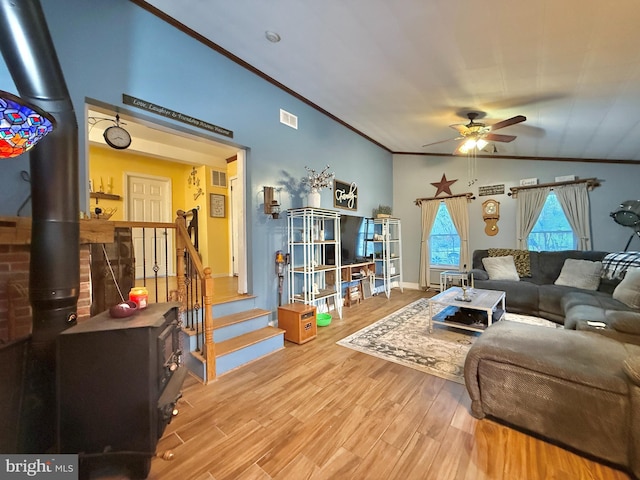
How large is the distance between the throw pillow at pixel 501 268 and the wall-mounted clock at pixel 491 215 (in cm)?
93

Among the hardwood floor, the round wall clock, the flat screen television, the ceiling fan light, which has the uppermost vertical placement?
the ceiling fan light

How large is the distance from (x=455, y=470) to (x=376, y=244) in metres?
4.72

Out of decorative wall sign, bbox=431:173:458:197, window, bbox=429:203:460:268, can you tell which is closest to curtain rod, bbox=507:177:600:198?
decorative wall sign, bbox=431:173:458:197

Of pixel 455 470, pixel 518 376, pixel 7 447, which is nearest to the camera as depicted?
pixel 7 447

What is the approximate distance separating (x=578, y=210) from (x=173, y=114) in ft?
20.8

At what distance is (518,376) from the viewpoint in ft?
5.28

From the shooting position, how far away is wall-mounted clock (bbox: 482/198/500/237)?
17.5 ft

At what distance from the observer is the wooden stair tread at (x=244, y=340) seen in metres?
2.45

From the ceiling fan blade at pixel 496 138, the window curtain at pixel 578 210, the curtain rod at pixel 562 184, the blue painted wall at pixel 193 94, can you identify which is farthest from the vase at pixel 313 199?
the window curtain at pixel 578 210

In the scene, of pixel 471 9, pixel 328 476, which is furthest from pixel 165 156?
pixel 328 476

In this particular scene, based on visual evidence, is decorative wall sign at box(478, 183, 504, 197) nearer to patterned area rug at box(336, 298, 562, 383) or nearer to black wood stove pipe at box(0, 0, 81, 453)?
patterned area rug at box(336, 298, 562, 383)

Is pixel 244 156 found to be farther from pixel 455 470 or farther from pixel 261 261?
pixel 455 470

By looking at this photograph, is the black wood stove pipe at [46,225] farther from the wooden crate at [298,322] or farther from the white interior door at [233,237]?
the white interior door at [233,237]

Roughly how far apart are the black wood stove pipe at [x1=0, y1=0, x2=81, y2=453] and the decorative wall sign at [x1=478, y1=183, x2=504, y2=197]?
633 centimetres
